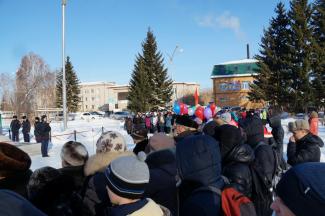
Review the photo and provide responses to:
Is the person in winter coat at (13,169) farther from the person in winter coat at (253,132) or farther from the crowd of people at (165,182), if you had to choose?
the person in winter coat at (253,132)

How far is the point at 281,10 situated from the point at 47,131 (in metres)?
33.4

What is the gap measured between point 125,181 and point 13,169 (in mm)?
825

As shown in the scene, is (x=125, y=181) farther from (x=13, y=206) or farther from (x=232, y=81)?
(x=232, y=81)

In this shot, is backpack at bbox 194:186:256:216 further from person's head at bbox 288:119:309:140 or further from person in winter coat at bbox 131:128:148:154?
person's head at bbox 288:119:309:140

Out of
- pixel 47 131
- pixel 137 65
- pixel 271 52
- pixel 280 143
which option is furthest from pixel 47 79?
pixel 280 143

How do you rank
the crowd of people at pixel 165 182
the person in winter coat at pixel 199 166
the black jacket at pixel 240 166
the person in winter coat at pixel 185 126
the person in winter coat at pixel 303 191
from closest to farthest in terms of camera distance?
the person in winter coat at pixel 303 191
the crowd of people at pixel 165 182
the person in winter coat at pixel 199 166
the black jacket at pixel 240 166
the person in winter coat at pixel 185 126

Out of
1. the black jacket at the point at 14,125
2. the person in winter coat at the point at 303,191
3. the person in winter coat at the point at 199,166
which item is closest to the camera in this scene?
the person in winter coat at the point at 303,191

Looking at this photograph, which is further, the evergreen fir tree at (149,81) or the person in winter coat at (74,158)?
the evergreen fir tree at (149,81)

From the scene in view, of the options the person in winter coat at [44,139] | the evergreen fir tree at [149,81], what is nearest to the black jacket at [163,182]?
the person in winter coat at [44,139]

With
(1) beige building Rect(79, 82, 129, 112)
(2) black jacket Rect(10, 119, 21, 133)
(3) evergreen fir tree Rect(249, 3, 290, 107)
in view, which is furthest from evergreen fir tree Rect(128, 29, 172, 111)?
(1) beige building Rect(79, 82, 129, 112)

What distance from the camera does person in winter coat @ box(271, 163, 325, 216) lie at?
1234 millimetres

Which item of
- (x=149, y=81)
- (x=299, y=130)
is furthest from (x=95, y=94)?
(x=299, y=130)

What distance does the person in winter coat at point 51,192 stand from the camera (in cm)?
300

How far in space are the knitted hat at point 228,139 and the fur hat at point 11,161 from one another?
192 cm
